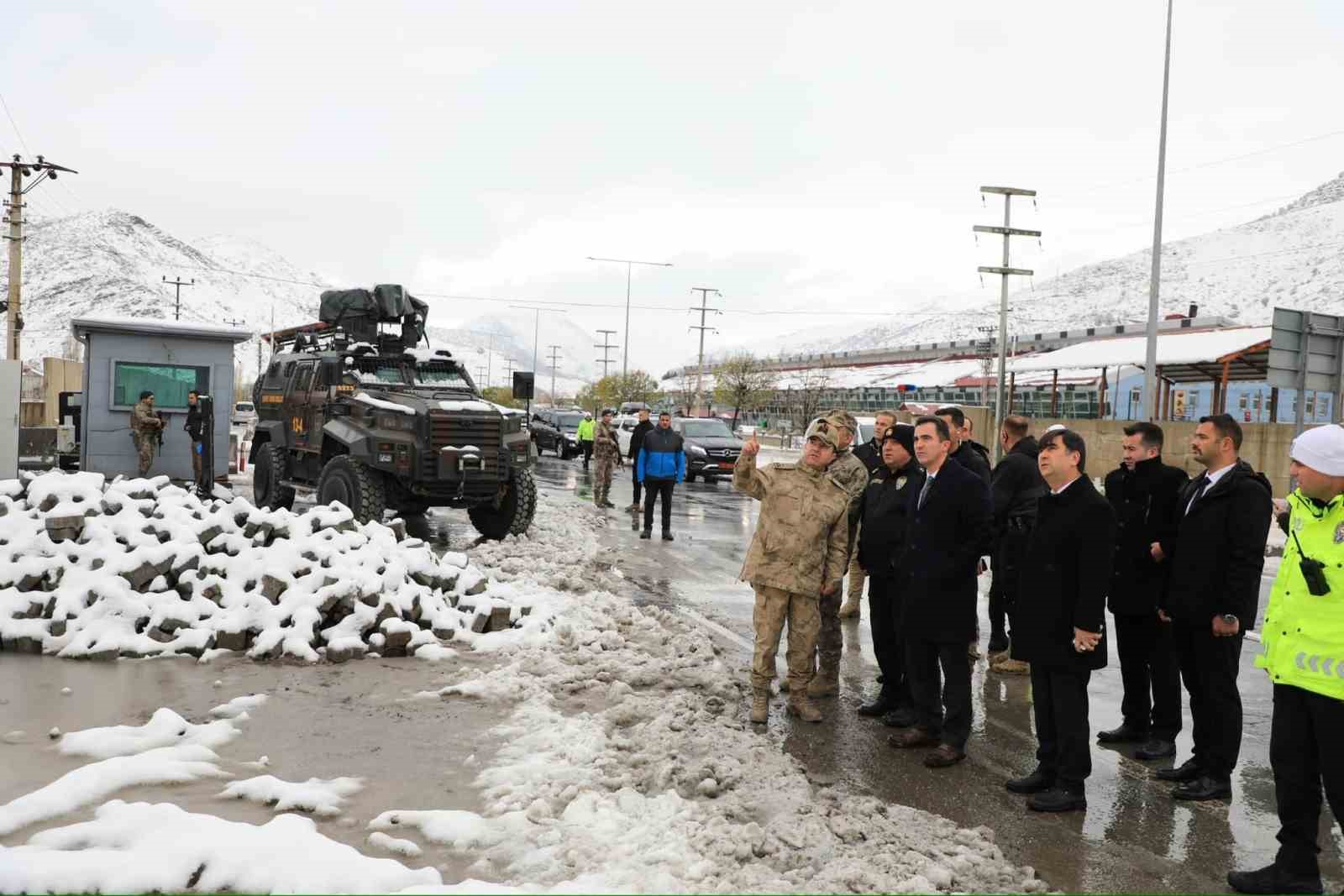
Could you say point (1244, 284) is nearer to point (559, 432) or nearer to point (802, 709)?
point (559, 432)

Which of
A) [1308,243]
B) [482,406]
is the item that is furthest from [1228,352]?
[1308,243]

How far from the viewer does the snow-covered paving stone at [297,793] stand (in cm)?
446

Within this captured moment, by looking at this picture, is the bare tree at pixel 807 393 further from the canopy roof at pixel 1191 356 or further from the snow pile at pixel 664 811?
the snow pile at pixel 664 811

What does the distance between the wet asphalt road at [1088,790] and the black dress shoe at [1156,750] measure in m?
0.06

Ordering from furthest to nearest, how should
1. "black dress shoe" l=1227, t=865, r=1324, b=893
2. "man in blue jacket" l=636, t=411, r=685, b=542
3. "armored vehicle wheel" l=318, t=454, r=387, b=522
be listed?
"man in blue jacket" l=636, t=411, r=685, b=542 < "armored vehicle wheel" l=318, t=454, r=387, b=522 < "black dress shoe" l=1227, t=865, r=1324, b=893

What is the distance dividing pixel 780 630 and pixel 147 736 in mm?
3394

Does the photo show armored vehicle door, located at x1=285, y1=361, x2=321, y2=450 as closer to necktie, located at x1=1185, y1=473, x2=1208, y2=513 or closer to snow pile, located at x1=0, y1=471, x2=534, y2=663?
snow pile, located at x1=0, y1=471, x2=534, y2=663

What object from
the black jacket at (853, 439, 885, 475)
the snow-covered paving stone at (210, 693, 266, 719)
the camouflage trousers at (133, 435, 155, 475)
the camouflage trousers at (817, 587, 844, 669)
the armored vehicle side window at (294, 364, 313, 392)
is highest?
the armored vehicle side window at (294, 364, 313, 392)

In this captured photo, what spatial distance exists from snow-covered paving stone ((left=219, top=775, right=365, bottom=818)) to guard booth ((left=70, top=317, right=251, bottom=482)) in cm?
1405

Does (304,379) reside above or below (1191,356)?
below

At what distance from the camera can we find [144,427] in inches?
677

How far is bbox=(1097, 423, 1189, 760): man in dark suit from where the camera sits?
18.7ft

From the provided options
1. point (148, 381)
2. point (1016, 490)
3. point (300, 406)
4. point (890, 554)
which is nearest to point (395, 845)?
point (890, 554)

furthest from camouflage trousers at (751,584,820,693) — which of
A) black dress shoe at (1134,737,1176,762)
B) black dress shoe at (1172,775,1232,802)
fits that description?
black dress shoe at (1172,775,1232,802)
